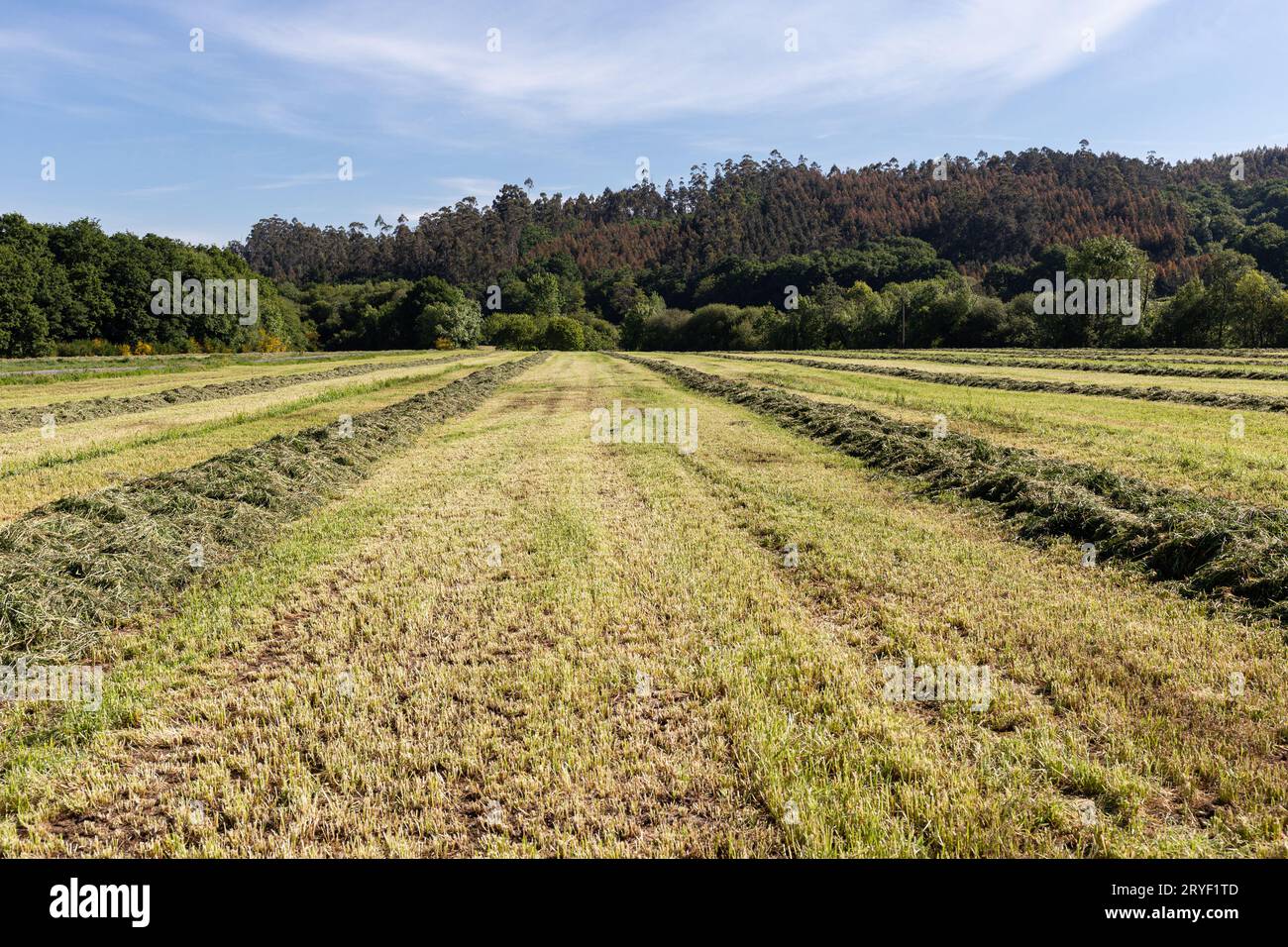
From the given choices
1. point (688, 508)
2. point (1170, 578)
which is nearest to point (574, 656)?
point (688, 508)

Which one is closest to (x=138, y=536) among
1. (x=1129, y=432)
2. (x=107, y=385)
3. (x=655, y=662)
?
(x=655, y=662)

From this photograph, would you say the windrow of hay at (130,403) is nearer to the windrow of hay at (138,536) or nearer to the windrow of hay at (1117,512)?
the windrow of hay at (138,536)

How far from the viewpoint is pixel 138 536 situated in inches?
319

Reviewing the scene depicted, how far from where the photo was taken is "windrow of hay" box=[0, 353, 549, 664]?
20.3ft

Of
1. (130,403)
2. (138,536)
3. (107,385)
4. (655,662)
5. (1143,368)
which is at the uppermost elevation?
(1143,368)

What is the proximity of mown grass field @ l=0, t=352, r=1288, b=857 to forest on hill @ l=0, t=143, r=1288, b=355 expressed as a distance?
76.8 meters

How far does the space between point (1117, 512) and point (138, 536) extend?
12057 mm

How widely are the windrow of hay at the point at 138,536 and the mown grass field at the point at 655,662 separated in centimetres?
5

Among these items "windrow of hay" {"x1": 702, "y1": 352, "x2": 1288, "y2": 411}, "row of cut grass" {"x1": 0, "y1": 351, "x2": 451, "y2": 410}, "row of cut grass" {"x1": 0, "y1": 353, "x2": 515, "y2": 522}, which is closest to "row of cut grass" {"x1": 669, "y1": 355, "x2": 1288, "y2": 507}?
"windrow of hay" {"x1": 702, "y1": 352, "x2": 1288, "y2": 411}

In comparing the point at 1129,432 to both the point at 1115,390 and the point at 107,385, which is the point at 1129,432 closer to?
the point at 1115,390

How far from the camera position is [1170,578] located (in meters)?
7.27

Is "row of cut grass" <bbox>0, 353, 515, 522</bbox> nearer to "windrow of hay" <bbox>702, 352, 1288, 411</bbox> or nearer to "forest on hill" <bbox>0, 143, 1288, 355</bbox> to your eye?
"windrow of hay" <bbox>702, 352, 1288, 411</bbox>

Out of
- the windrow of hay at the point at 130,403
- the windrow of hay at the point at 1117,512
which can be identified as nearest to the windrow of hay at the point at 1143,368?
the windrow of hay at the point at 1117,512
